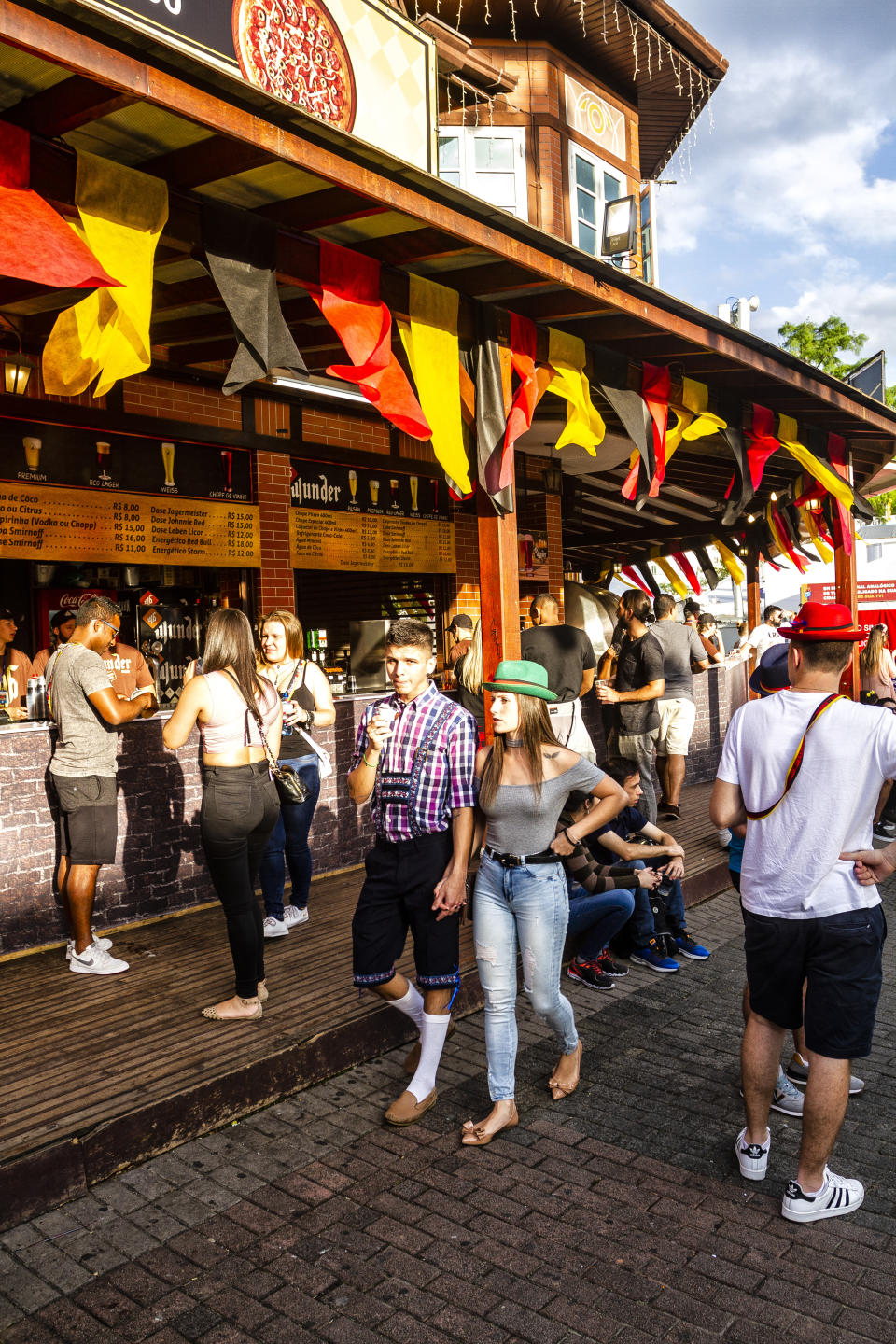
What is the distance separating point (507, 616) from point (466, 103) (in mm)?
9574

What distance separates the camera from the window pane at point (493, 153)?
12.6 meters

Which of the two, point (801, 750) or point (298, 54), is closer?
point (801, 750)

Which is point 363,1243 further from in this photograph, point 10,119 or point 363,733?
point 10,119

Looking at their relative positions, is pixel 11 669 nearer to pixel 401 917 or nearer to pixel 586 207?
pixel 401 917

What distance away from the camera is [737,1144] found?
3.49 metres

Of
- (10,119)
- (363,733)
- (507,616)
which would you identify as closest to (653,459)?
(507,616)

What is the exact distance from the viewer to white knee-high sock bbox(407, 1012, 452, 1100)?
392 centimetres

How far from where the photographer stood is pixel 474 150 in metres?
12.6

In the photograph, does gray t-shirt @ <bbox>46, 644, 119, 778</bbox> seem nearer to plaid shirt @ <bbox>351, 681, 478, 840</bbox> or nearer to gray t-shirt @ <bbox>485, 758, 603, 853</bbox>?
plaid shirt @ <bbox>351, 681, 478, 840</bbox>

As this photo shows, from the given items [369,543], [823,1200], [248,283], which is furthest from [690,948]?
[369,543]

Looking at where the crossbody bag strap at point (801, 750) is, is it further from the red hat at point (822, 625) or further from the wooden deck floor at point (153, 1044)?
the wooden deck floor at point (153, 1044)

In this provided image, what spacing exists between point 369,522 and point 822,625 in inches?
263

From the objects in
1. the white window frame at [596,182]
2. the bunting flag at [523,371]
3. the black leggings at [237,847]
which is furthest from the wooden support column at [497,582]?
the white window frame at [596,182]

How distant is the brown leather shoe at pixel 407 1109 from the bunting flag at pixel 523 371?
12.2 ft
